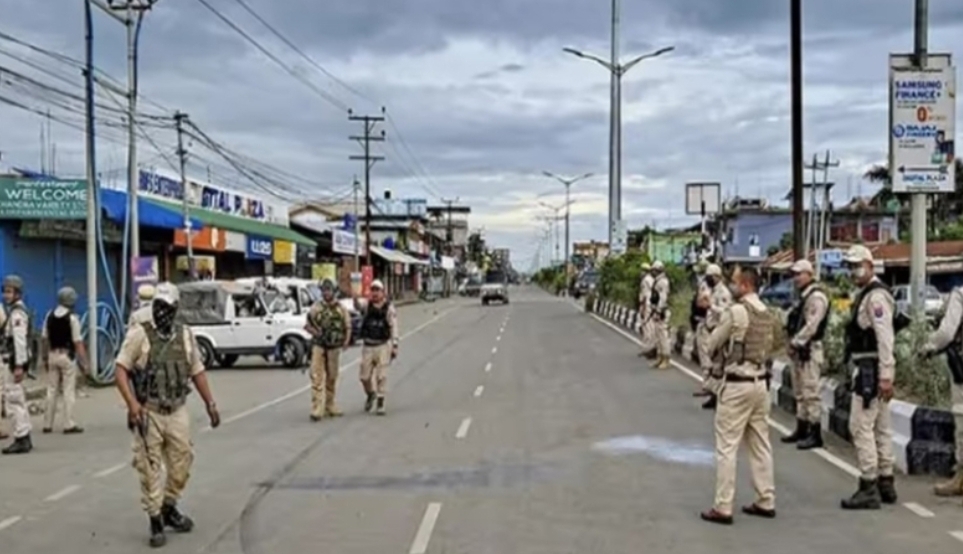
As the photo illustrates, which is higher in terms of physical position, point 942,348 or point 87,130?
point 87,130

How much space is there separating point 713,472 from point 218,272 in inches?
1630

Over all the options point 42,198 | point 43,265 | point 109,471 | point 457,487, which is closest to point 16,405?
point 109,471

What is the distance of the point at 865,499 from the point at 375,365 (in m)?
9.45

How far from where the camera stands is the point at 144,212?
37094mm

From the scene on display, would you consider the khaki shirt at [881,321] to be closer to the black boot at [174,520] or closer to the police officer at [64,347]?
the black boot at [174,520]

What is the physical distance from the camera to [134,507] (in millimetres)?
10906

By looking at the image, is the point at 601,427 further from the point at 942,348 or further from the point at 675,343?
the point at 675,343

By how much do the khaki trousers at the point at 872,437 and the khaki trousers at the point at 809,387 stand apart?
3324 millimetres

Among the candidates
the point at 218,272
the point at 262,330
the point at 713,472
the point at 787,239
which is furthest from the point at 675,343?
the point at 787,239

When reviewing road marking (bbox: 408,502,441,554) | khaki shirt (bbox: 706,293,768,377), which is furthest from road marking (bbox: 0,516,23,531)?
khaki shirt (bbox: 706,293,768,377)

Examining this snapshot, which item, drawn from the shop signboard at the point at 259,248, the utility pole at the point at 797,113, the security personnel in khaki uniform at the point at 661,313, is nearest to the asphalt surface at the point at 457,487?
the utility pole at the point at 797,113

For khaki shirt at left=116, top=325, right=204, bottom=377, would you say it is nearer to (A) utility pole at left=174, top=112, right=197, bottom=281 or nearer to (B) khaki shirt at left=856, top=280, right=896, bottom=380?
(B) khaki shirt at left=856, top=280, right=896, bottom=380

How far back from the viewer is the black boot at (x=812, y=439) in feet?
46.3

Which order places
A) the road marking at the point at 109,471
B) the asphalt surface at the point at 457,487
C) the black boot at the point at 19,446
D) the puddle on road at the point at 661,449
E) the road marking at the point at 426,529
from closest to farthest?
the road marking at the point at 426,529
the asphalt surface at the point at 457,487
the road marking at the point at 109,471
the puddle on road at the point at 661,449
the black boot at the point at 19,446
